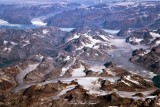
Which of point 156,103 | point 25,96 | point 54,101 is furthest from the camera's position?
point 25,96

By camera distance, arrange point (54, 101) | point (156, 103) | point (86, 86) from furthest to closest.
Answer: point (86, 86) < point (54, 101) < point (156, 103)

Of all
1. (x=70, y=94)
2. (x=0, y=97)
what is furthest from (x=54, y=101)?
(x=0, y=97)

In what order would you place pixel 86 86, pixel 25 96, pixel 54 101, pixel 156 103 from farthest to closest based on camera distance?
pixel 86 86
pixel 25 96
pixel 54 101
pixel 156 103

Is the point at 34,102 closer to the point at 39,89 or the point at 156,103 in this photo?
the point at 39,89

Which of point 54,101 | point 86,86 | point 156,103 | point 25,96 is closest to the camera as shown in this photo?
point 156,103

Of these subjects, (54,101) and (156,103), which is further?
(54,101)

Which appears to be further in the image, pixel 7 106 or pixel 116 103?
pixel 7 106

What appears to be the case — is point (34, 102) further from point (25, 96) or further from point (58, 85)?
point (58, 85)

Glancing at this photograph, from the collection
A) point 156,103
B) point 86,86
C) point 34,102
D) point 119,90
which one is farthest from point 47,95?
point 156,103
